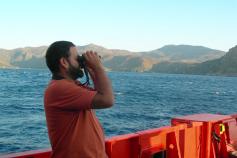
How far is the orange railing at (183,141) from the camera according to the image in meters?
5.33

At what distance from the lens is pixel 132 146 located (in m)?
5.45

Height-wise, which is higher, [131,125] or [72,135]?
[72,135]

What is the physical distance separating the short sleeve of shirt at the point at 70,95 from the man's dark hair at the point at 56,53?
154mm

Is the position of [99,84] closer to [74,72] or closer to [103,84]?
[103,84]

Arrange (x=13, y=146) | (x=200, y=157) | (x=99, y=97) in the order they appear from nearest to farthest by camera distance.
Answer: (x=99, y=97) < (x=200, y=157) < (x=13, y=146)

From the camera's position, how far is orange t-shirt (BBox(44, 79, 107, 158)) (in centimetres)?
301

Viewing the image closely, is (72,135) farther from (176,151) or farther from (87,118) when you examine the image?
(176,151)

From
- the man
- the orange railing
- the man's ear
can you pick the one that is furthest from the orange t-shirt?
the orange railing

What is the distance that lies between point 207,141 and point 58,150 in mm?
4012

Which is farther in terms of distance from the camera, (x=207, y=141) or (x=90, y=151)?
(x=207, y=141)

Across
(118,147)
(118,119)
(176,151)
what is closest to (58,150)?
(118,147)

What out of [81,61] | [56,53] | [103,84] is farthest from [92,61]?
[56,53]

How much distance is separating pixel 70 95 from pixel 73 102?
0.20 feet

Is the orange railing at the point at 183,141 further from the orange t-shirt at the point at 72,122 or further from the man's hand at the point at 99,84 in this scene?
the man's hand at the point at 99,84
